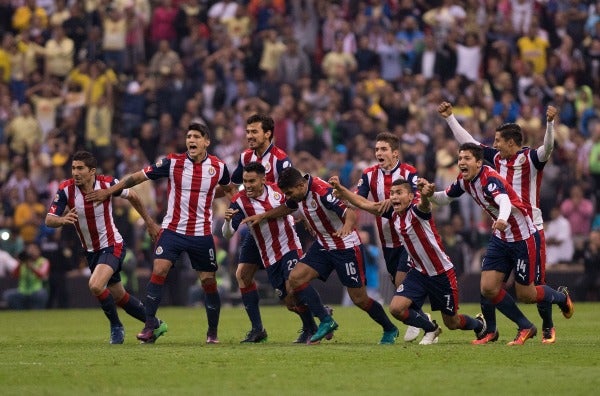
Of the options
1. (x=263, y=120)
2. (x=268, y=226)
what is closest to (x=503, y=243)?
(x=268, y=226)

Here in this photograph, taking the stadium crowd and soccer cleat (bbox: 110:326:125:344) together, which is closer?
soccer cleat (bbox: 110:326:125:344)

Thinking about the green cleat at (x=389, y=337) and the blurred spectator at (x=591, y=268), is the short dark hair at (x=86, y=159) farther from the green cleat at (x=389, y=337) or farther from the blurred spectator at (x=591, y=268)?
the blurred spectator at (x=591, y=268)

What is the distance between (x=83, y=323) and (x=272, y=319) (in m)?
2.85

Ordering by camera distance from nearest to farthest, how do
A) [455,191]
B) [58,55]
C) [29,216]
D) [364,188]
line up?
[455,191]
[364,188]
[29,216]
[58,55]

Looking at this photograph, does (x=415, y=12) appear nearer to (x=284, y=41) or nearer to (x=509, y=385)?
(x=284, y=41)

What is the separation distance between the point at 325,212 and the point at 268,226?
740mm

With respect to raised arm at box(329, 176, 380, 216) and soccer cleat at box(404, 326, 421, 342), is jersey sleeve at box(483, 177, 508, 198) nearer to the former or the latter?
raised arm at box(329, 176, 380, 216)

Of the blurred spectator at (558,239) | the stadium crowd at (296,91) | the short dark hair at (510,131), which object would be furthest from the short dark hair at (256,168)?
the blurred spectator at (558,239)

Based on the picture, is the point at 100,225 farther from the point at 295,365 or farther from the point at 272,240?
the point at 295,365

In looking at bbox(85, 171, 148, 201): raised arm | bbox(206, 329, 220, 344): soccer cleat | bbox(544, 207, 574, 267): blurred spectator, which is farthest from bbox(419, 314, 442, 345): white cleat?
bbox(544, 207, 574, 267): blurred spectator

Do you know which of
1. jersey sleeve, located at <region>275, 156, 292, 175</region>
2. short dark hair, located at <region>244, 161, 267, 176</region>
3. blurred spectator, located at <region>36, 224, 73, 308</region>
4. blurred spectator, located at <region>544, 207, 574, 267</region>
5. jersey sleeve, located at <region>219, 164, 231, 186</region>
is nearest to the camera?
short dark hair, located at <region>244, 161, 267, 176</region>

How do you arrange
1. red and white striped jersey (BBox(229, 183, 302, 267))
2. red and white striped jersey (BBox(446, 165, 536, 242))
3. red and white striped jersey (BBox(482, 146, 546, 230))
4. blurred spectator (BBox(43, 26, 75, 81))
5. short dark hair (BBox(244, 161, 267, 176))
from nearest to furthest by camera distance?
red and white striped jersey (BBox(446, 165, 536, 242)) → red and white striped jersey (BBox(482, 146, 546, 230)) → short dark hair (BBox(244, 161, 267, 176)) → red and white striped jersey (BBox(229, 183, 302, 267)) → blurred spectator (BBox(43, 26, 75, 81))

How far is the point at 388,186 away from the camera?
15875 millimetres

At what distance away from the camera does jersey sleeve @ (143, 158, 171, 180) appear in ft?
51.6
